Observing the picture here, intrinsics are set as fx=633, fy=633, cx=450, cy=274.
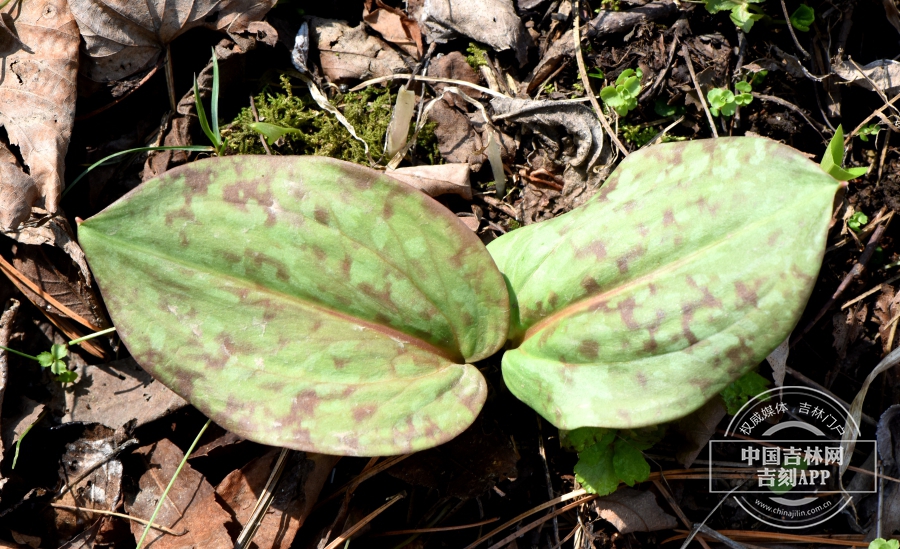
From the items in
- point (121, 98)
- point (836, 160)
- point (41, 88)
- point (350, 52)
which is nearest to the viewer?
point (836, 160)

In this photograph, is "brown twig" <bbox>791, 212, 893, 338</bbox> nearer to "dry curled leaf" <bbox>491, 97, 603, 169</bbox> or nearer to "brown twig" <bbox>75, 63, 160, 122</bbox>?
"dry curled leaf" <bbox>491, 97, 603, 169</bbox>

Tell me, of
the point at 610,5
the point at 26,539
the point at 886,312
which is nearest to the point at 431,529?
the point at 26,539

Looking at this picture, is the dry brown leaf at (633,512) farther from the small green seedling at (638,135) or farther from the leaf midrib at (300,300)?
the small green seedling at (638,135)

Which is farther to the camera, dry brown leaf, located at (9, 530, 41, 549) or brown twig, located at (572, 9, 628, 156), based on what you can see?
brown twig, located at (572, 9, 628, 156)

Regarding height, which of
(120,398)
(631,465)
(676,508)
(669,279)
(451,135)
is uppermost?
(451,135)

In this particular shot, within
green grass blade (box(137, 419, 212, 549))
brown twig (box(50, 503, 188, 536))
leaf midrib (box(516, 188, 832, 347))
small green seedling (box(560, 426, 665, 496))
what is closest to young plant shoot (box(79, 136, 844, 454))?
leaf midrib (box(516, 188, 832, 347))

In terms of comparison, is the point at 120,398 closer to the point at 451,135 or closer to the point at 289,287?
the point at 289,287

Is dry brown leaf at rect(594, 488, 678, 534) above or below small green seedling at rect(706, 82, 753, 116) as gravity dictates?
below

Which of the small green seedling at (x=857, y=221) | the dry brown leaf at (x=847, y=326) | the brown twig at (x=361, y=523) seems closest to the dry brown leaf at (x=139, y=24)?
the brown twig at (x=361, y=523)
